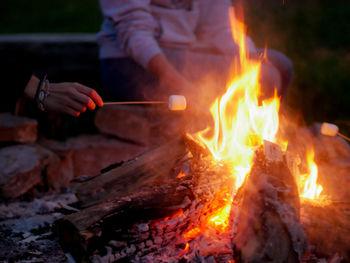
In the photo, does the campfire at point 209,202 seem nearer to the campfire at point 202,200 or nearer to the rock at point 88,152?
the campfire at point 202,200

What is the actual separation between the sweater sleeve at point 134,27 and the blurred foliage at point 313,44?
221cm

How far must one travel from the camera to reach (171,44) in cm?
297

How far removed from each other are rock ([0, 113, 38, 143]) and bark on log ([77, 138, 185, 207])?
0.91 meters

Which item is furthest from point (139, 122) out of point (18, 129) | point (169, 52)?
point (18, 129)

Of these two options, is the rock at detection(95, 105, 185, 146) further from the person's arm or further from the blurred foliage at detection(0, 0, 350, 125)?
the blurred foliage at detection(0, 0, 350, 125)

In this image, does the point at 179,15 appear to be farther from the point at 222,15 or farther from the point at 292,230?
the point at 292,230

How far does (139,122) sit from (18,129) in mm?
941

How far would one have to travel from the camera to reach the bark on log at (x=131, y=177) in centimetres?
206

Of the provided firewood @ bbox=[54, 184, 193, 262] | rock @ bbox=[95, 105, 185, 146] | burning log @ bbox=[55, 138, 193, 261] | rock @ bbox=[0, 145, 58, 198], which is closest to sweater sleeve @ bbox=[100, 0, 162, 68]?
rock @ bbox=[95, 105, 185, 146]

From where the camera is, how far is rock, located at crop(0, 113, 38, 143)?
8.90 ft

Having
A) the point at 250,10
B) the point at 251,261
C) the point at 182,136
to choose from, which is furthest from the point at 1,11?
the point at 251,261

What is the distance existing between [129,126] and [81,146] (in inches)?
17.0

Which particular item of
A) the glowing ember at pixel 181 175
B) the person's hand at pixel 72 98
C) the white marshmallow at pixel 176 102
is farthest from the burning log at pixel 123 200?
the person's hand at pixel 72 98

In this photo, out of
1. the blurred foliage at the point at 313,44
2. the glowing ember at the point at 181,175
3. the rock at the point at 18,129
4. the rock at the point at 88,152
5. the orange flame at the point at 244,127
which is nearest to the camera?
the glowing ember at the point at 181,175
